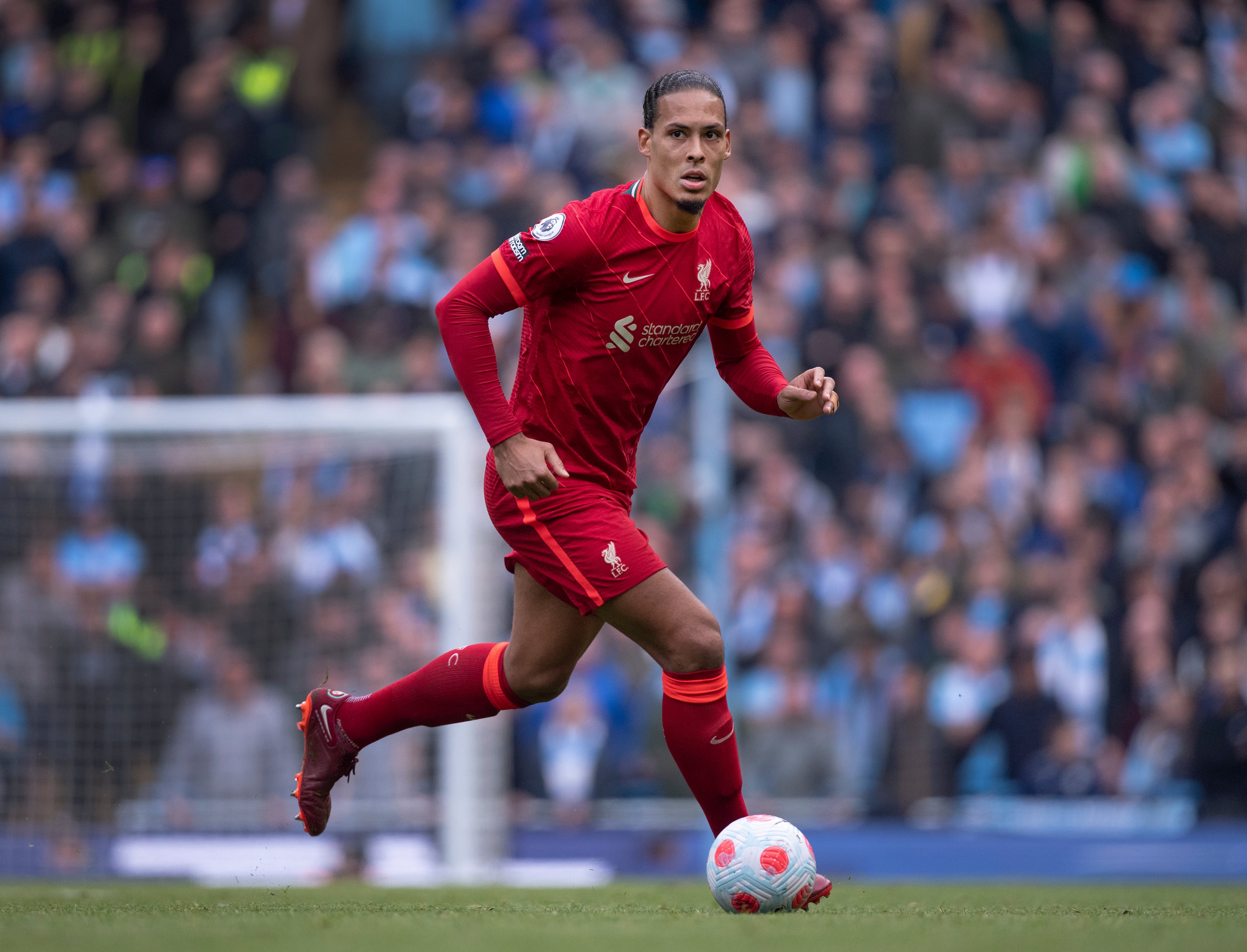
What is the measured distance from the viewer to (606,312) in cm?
553

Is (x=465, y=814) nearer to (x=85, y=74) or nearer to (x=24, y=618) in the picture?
(x=24, y=618)

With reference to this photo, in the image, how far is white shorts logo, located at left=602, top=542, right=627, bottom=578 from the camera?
211 inches

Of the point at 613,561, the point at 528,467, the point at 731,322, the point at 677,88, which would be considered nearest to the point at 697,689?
the point at 613,561

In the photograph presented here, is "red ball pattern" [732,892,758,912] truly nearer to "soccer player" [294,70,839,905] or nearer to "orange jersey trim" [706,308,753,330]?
"soccer player" [294,70,839,905]

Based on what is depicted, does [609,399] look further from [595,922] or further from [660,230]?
[595,922]

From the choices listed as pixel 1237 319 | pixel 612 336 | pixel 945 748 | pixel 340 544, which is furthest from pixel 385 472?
pixel 1237 319

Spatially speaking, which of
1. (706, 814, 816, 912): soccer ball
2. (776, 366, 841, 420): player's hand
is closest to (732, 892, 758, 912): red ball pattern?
(706, 814, 816, 912): soccer ball

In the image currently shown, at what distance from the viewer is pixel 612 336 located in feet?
18.1

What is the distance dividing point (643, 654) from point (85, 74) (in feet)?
25.9

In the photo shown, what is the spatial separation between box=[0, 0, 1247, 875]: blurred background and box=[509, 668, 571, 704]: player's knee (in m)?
3.91

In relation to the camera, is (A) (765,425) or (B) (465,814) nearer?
(B) (465,814)

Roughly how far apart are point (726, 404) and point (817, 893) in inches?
251

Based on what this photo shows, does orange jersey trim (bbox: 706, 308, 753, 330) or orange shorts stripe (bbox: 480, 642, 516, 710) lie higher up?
orange jersey trim (bbox: 706, 308, 753, 330)

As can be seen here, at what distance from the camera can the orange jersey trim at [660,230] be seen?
555cm
